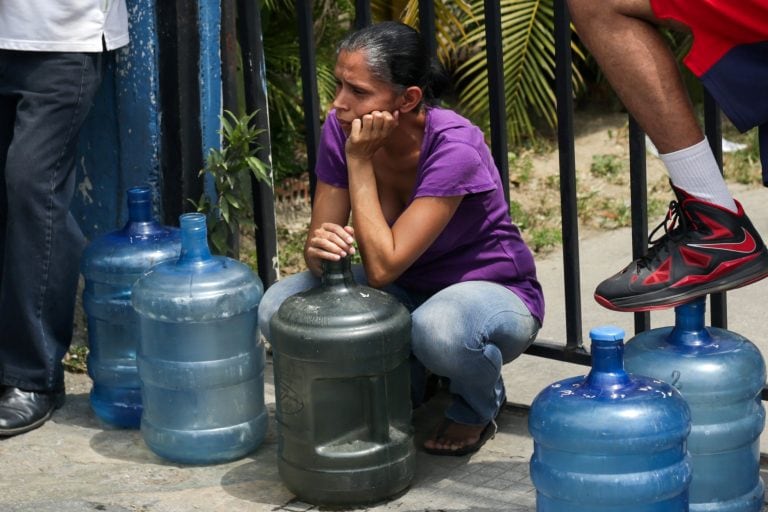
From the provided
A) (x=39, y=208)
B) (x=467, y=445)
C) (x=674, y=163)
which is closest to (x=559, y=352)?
(x=467, y=445)

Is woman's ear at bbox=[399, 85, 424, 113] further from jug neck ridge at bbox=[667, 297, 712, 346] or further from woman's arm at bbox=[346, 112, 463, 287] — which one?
jug neck ridge at bbox=[667, 297, 712, 346]

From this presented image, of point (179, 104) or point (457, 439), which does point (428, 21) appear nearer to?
point (179, 104)

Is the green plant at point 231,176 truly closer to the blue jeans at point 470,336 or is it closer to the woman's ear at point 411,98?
the blue jeans at point 470,336

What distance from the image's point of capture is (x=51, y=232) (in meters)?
4.22

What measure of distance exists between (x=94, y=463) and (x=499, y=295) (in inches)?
50.7

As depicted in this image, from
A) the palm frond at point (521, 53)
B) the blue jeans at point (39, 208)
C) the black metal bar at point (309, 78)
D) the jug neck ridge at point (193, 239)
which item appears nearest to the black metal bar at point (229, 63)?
the black metal bar at point (309, 78)

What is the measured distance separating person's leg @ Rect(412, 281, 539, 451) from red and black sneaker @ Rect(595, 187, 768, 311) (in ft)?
1.65

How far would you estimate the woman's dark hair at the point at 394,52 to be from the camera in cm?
369

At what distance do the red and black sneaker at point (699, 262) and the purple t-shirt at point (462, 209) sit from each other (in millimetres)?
643

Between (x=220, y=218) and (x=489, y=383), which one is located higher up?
(x=220, y=218)

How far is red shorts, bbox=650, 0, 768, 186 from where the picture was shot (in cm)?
298

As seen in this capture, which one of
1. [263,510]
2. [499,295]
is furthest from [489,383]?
[263,510]

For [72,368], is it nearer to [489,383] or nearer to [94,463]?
[94,463]

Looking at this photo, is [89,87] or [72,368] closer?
[89,87]
